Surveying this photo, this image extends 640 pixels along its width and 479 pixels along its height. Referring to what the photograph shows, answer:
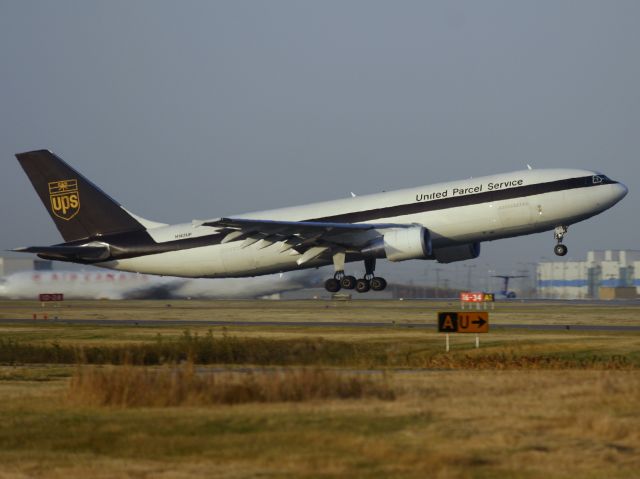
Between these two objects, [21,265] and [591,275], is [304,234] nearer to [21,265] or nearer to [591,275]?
[21,265]

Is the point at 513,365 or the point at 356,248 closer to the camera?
the point at 513,365

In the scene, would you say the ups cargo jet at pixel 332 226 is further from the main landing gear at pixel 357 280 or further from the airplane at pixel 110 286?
the airplane at pixel 110 286

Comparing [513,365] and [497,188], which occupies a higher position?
[497,188]

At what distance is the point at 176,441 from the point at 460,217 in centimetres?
3446

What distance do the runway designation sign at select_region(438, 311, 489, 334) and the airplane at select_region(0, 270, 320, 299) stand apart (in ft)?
206

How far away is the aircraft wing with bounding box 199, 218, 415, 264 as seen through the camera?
4969 cm

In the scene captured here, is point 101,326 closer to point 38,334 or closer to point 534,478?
point 38,334

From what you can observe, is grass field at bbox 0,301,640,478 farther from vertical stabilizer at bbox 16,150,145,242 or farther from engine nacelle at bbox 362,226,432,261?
vertical stabilizer at bbox 16,150,145,242

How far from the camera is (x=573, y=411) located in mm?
19359

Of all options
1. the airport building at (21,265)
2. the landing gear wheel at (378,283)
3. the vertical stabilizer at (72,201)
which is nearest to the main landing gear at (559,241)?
the landing gear wheel at (378,283)

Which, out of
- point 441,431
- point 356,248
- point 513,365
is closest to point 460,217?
point 356,248

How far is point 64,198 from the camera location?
58.2 meters

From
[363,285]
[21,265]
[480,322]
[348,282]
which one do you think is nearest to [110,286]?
[21,265]

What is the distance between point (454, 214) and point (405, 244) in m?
2.72
